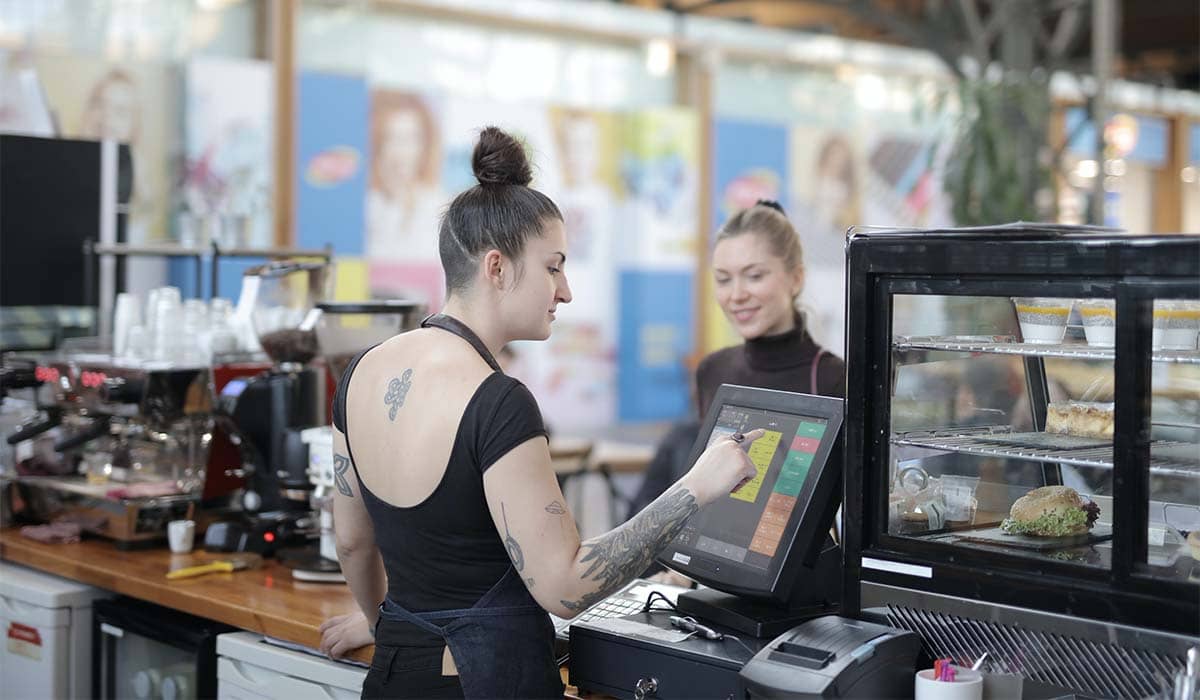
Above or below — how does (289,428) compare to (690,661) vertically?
above

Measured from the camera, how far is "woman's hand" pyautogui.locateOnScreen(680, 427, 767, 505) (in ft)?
7.07

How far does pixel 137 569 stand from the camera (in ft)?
11.5

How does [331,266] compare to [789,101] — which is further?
[789,101]

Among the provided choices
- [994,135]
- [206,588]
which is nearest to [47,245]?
[206,588]

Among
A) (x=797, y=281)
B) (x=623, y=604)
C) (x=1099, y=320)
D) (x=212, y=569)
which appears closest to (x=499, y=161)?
(x=623, y=604)

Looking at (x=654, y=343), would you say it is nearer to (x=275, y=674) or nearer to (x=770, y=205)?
(x=770, y=205)

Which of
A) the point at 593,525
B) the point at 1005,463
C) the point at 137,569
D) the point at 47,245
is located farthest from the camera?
the point at 593,525

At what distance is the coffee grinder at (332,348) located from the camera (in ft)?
11.1

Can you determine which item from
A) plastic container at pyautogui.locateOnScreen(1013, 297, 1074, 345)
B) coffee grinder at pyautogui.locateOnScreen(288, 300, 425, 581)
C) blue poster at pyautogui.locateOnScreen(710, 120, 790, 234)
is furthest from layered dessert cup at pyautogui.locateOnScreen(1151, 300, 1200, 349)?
blue poster at pyautogui.locateOnScreen(710, 120, 790, 234)

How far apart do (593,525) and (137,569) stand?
5224mm

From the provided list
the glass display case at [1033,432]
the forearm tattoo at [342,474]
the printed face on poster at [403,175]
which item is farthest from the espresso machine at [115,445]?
the printed face on poster at [403,175]

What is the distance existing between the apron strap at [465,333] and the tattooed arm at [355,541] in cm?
35

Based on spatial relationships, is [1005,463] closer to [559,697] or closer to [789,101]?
[559,697]

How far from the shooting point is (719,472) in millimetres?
2168
